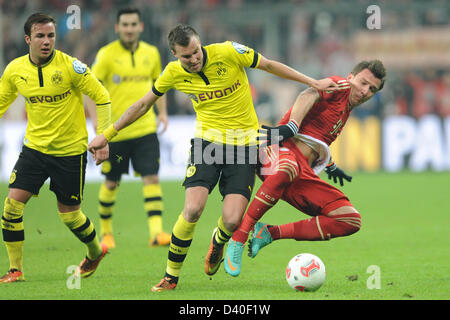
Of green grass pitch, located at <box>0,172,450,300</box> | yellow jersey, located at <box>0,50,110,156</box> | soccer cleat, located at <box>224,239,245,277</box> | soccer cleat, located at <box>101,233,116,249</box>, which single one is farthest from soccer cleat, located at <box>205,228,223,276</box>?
soccer cleat, located at <box>101,233,116,249</box>

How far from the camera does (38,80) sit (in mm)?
6645

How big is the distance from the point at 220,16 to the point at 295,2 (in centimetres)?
210

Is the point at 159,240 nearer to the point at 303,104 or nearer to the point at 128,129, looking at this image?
the point at 128,129

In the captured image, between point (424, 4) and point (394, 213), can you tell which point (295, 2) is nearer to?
point (424, 4)

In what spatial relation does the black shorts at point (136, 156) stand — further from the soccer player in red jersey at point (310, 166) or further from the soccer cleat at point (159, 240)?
the soccer player in red jersey at point (310, 166)

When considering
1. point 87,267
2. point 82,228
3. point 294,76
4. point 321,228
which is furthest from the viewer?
point 87,267

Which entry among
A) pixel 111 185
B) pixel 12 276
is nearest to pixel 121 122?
pixel 12 276

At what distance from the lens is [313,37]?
19.5 metres

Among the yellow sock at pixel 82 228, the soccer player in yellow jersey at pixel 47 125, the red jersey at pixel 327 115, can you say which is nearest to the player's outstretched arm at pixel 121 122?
the soccer player in yellow jersey at pixel 47 125

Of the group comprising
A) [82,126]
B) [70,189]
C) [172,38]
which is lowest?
[70,189]

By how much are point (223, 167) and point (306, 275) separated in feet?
3.90

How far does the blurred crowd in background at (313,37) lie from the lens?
18.5 meters

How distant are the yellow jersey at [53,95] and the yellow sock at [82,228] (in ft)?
1.77
